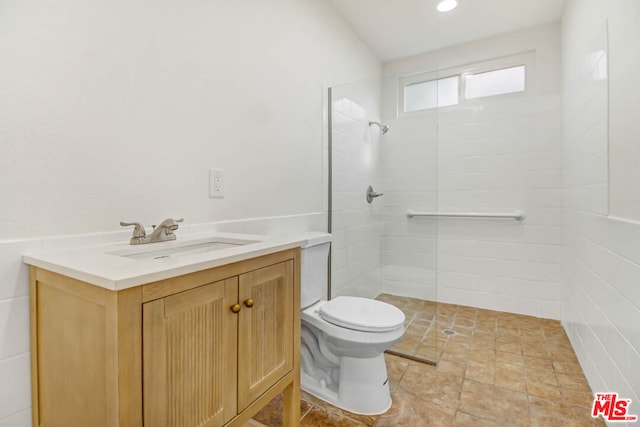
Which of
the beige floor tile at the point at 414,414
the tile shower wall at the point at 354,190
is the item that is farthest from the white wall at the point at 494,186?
the beige floor tile at the point at 414,414

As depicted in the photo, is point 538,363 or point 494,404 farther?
point 538,363

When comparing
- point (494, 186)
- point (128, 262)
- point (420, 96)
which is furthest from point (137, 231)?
point (494, 186)

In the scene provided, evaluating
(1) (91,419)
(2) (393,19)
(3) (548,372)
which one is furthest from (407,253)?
(1) (91,419)

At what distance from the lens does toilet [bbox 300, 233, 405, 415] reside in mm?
1485

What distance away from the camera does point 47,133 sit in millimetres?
941

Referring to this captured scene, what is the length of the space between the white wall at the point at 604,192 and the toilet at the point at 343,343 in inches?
33.4

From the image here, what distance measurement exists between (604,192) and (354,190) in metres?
1.45

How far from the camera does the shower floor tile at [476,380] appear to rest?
4.82ft

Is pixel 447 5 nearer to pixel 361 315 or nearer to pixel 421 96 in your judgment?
pixel 421 96

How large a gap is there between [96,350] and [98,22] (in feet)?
3.29

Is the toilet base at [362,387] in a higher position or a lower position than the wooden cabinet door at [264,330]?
lower

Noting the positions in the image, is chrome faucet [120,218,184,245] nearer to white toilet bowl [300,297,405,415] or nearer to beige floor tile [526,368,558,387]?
white toilet bowl [300,297,405,415]

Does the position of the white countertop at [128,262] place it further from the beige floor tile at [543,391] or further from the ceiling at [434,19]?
the ceiling at [434,19]

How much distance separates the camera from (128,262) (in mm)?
798
